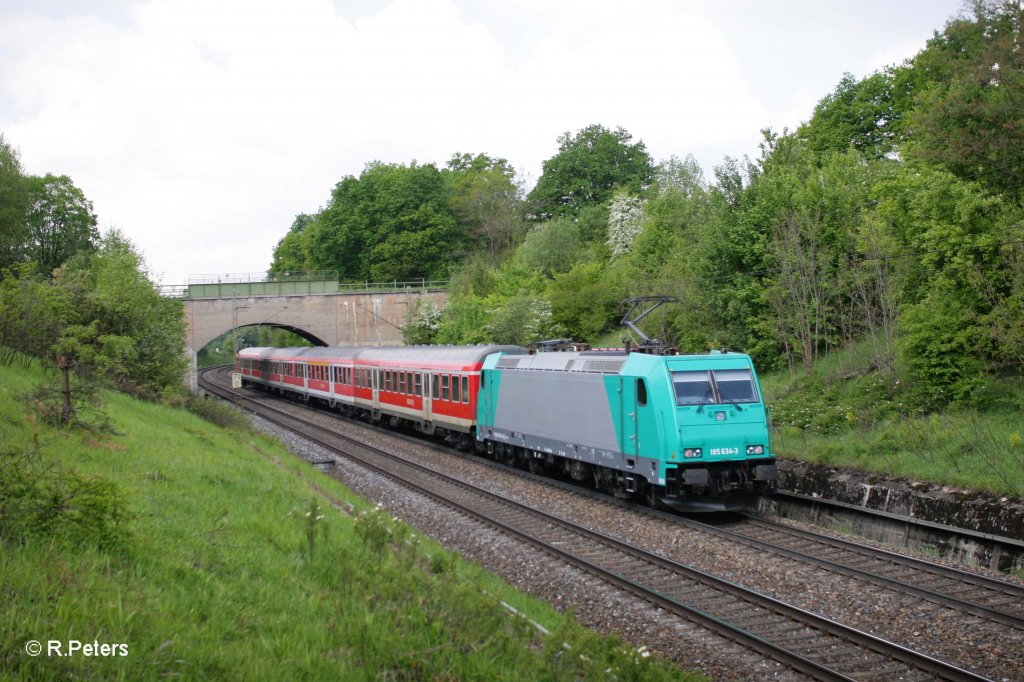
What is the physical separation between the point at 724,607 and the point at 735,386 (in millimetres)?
6122

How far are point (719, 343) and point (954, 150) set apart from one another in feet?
41.5

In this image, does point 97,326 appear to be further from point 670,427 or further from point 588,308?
point 588,308

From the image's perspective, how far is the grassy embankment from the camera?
5.55 m

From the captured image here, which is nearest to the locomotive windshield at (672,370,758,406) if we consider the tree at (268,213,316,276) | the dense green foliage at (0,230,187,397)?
the dense green foliage at (0,230,187,397)

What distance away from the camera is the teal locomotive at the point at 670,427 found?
14523mm

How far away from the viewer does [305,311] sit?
52.6 m

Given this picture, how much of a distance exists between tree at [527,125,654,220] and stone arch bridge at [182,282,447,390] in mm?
17202

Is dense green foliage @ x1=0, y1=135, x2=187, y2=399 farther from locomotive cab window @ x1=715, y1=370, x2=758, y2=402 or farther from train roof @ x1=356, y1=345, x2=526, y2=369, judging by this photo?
locomotive cab window @ x1=715, y1=370, x2=758, y2=402

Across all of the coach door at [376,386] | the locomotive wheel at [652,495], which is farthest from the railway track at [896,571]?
the coach door at [376,386]

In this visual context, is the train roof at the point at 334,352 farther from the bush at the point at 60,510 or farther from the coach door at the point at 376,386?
the bush at the point at 60,510

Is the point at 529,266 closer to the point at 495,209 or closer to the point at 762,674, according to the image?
the point at 495,209

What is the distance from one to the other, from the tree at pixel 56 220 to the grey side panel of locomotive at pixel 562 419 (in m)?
47.6

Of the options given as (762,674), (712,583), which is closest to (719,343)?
(712,583)

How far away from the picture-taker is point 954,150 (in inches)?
650
